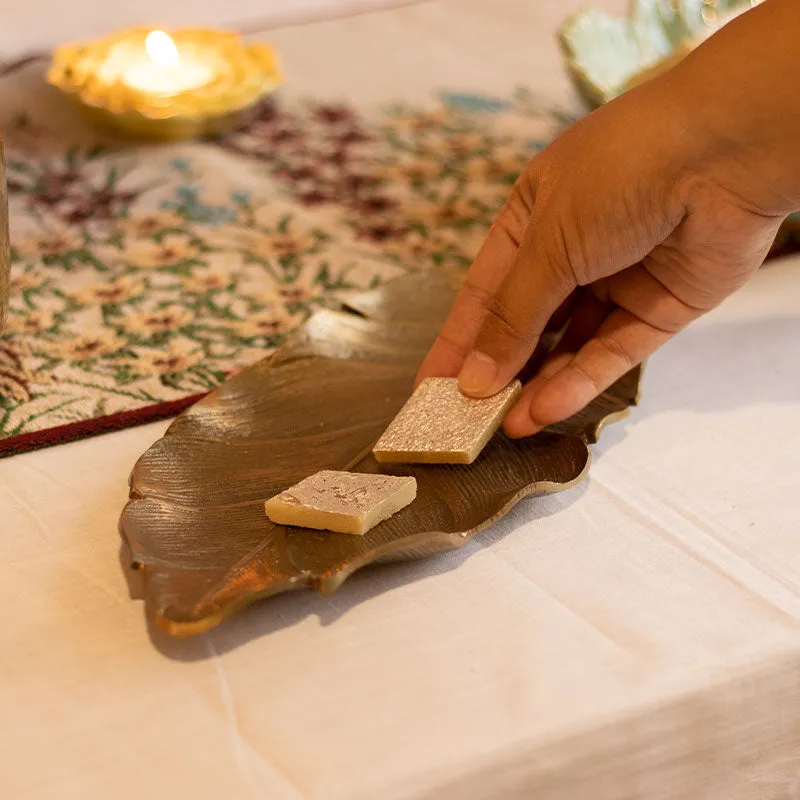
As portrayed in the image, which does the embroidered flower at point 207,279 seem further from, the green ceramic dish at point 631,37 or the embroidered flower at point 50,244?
the green ceramic dish at point 631,37

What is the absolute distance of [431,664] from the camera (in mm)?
528

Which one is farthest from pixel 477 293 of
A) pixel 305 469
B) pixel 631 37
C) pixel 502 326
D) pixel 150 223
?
pixel 631 37

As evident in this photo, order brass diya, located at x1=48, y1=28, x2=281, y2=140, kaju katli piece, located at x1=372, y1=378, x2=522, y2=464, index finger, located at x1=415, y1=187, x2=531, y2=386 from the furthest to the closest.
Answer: brass diya, located at x1=48, y1=28, x2=281, y2=140
index finger, located at x1=415, y1=187, x2=531, y2=386
kaju katli piece, located at x1=372, y1=378, x2=522, y2=464

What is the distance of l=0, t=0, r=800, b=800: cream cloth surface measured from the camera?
0.48 m

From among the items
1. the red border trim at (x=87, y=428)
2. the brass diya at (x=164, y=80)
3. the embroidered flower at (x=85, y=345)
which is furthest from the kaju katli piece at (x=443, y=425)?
the brass diya at (x=164, y=80)

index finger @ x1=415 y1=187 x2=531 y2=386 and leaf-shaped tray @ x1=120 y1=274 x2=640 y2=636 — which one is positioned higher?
index finger @ x1=415 y1=187 x2=531 y2=386

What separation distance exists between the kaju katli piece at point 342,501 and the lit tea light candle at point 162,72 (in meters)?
0.71

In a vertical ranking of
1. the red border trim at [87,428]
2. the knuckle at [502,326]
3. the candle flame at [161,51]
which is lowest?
the red border trim at [87,428]

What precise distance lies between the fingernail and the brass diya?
592 mm

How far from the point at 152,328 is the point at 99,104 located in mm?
380

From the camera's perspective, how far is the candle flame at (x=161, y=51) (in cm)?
118

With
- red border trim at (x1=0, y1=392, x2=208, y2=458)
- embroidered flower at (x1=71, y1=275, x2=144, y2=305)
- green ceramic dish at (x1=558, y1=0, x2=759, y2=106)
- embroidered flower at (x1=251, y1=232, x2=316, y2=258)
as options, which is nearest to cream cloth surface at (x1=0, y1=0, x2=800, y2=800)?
red border trim at (x1=0, y1=392, x2=208, y2=458)

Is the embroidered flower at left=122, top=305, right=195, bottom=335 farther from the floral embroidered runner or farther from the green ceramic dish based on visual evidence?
the green ceramic dish

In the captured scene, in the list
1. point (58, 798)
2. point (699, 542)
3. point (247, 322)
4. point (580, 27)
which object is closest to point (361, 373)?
point (247, 322)
